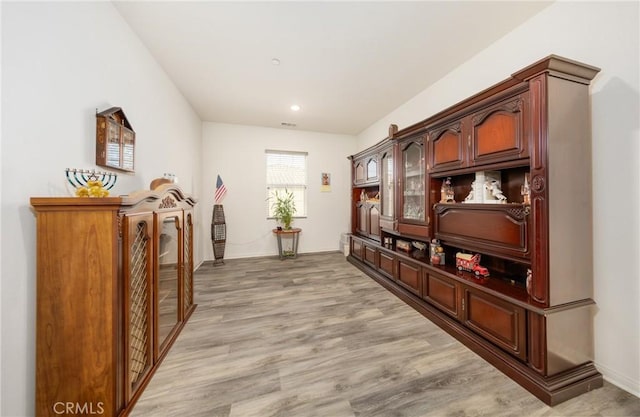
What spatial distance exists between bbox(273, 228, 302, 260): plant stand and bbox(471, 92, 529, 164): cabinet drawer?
3.65 metres

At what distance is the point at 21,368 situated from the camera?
3.77 feet

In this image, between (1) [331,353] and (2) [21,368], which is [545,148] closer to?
(1) [331,353]

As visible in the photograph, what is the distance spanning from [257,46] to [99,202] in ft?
7.08

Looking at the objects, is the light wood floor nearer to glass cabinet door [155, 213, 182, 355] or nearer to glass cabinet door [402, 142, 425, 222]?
glass cabinet door [155, 213, 182, 355]

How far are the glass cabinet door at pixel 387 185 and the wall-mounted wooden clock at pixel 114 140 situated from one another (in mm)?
3202

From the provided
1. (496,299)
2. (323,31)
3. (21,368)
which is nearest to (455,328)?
(496,299)

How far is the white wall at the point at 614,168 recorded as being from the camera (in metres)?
1.48

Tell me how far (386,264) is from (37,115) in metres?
3.69

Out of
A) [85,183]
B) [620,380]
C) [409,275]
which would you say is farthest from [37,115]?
[620,380]

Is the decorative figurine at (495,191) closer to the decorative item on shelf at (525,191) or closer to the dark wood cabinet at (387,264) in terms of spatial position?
the decorative item on shelf at (525,191)

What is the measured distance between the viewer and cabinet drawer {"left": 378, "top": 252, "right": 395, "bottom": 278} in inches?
Answer: 128

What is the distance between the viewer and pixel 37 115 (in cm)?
127

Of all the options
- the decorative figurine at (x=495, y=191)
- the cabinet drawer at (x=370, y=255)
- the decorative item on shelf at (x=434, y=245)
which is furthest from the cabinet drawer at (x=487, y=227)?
the cabinet drawer at (x=370, y=255)

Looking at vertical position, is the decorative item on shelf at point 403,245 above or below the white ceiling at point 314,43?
below
